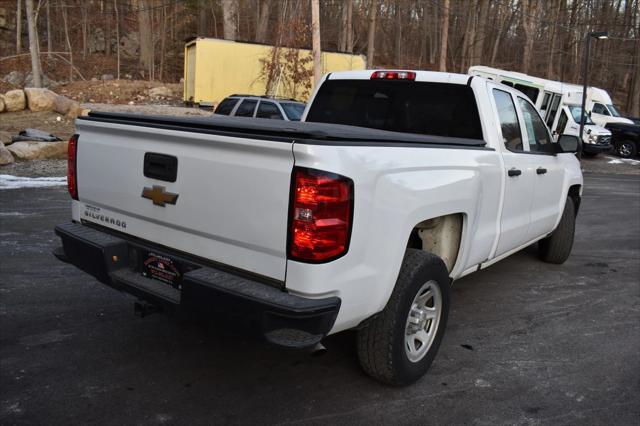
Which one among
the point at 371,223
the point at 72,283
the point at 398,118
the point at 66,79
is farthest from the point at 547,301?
the point at 66,79

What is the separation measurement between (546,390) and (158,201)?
8.54 ft

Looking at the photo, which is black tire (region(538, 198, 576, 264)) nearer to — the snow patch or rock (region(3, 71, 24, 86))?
the snow patch

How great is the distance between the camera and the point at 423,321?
3.56 meters

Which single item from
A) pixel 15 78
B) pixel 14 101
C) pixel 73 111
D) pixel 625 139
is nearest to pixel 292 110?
pixel 73 111

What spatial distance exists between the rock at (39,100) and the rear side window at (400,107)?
1529cm

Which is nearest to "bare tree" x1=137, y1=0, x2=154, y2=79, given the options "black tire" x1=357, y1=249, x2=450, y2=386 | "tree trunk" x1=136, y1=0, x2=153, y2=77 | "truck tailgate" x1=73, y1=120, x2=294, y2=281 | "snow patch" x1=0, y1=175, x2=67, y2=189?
"tree trunk" x1=136, y1=0, x2=153, y2=77

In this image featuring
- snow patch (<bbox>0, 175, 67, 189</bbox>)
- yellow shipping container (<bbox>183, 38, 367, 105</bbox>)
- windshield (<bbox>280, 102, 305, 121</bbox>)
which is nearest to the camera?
snow patch (<bbox>0, 175, 67, 189</bbox>)

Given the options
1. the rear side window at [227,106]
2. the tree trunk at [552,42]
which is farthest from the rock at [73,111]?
the tree trunk at [552,42]

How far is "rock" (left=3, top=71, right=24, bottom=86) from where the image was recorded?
31781 mm

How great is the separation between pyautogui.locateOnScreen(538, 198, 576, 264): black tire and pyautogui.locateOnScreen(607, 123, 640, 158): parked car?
20735mm

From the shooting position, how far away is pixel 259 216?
2709 mm

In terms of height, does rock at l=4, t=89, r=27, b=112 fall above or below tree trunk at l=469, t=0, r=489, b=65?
below

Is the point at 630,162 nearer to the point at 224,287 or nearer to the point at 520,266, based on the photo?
the point at 520,266

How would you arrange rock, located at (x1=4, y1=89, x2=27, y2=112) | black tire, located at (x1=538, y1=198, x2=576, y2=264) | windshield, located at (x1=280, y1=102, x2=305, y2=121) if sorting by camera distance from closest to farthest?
1. black tire, located at (x1=538, y1=198, x2=576, y2=264)
2. windshield, located at (x1=280, y1=102, x2=305, y2=121)
3. rock, located at (x1=4, y1=89, x2=27, y2=112)
